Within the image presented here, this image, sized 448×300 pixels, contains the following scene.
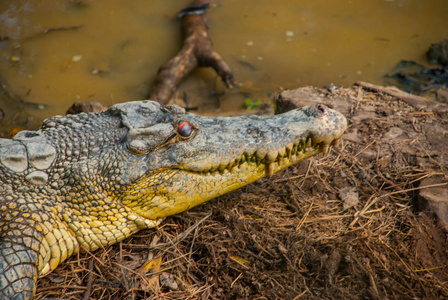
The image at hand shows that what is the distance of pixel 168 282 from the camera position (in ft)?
7.73

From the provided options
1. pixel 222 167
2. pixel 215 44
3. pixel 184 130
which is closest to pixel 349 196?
pixel 222 167

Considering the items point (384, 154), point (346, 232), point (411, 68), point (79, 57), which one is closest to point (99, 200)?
point (346, 232)

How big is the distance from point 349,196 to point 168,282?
5.10 feet

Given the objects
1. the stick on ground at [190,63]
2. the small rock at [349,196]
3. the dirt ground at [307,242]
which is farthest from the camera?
the stick on ground at [190,63]

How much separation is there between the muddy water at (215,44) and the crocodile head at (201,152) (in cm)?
251

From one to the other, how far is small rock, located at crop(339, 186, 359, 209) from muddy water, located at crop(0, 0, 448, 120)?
246 cm

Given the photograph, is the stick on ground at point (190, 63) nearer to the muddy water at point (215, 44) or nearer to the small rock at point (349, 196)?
the muddy water at point (215, 44)

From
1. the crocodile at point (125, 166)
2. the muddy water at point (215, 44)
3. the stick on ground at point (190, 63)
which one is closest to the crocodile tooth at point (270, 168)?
the crocodile at point (125, 166)

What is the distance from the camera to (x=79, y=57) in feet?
18.6

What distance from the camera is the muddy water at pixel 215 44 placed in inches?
210

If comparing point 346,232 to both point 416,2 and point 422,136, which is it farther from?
point 416,2

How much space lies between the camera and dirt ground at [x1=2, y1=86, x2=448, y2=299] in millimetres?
2305

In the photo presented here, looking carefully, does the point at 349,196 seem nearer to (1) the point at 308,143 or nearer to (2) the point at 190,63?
(1) the point at 308,143

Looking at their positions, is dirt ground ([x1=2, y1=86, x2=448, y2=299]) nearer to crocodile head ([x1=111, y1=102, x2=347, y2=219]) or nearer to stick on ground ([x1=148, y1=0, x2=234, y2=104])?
crocodile head ([x1=111, y1=102, x2=347, y2=219])
